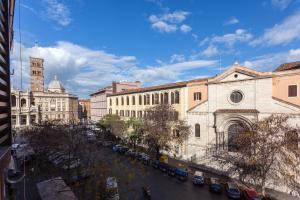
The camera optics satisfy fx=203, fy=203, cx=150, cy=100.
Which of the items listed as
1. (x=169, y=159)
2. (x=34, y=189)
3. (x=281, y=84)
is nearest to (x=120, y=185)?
(x=34, y=189)

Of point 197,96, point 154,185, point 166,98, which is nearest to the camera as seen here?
point 154,185

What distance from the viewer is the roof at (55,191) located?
49.2 feet

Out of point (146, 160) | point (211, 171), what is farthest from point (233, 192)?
point (146, 160)

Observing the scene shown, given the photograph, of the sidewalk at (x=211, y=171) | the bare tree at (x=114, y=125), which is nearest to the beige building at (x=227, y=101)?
the sidewalk at (x=211, y=171)

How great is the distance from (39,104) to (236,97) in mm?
72743

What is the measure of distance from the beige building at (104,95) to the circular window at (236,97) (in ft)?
123

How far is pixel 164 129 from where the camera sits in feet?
103

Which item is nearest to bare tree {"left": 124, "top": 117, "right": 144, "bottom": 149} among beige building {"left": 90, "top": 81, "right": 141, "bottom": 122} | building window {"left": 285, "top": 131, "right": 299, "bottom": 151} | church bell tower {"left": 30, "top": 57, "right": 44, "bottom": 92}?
beige building {"left": 90, "top": 81, "right": 141, "bottom": 122}

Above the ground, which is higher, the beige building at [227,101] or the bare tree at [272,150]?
the beige building at [227,101]

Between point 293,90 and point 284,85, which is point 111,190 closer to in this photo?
point 284,85

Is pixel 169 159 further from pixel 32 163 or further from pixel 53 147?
pixel 32 163

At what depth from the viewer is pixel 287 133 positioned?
1995 cm

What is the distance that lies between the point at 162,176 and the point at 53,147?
14.2 metres

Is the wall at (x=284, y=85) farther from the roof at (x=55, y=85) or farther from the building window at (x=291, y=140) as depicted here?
the roof at (x=55, y=85)
